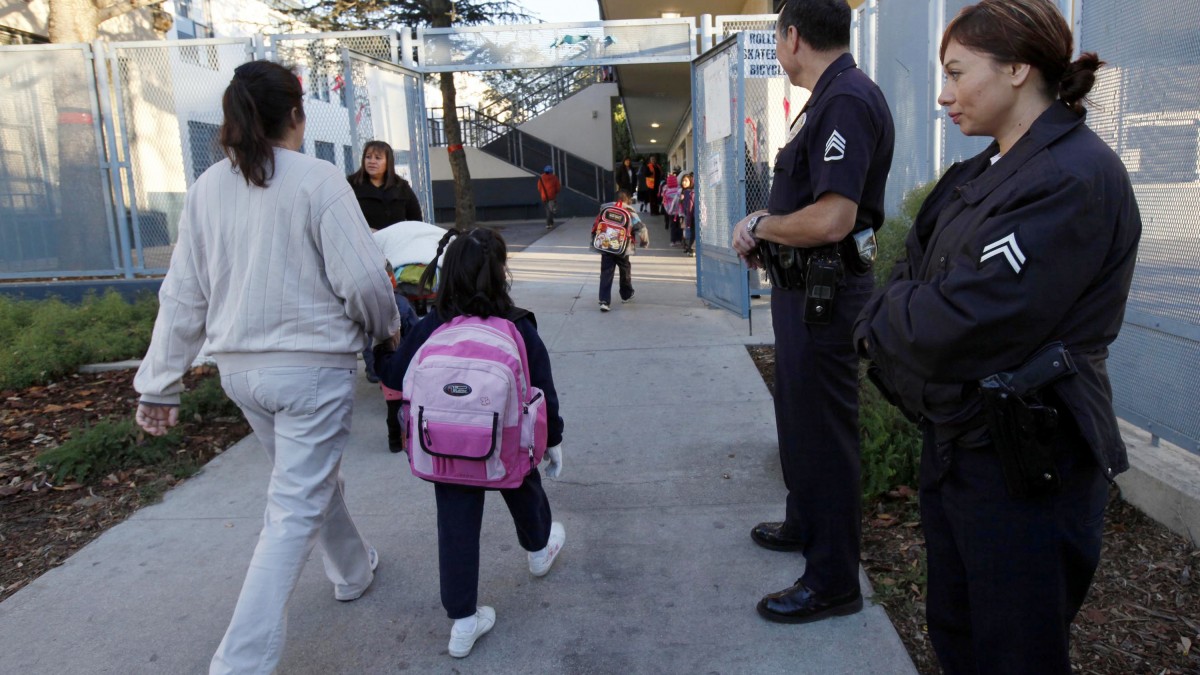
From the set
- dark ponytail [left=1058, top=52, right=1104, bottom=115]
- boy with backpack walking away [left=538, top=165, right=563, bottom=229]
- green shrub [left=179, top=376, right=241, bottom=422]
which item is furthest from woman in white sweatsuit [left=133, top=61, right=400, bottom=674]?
boy with backpack walking away [left=538, top=165, right=563, bottom=229]

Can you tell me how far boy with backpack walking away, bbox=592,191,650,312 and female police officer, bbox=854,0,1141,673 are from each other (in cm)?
692

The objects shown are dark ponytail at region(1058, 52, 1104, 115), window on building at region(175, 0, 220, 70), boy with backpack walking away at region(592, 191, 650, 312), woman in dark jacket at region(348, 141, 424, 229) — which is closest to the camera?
dark ponytail at region(1058, 52, 1104, 115)

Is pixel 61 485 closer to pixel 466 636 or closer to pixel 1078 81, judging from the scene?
pixel 466 636

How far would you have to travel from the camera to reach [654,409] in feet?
18.4

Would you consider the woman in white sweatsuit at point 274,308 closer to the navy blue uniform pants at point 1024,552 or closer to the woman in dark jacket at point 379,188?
the navy blue uniform pants at point 1024,552

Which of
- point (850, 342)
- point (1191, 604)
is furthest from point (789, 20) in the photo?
point (1191, 604)

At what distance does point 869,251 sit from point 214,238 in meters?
2.14

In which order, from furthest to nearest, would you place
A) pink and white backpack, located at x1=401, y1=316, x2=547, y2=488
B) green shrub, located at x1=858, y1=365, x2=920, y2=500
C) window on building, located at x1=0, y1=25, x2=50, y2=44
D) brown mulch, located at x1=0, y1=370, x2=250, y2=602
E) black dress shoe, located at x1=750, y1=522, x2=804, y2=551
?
1. window on building, located at x1=0, y1=25, x2=50, y2=44
2. brown mulch, located at x1=0, y1=370, x2=250, y2=602
3. green shrub, located at x1=858, y1=365, x2=920, y2=500
4. black dress shoe, located at x1=750, y1=522, x2=804, y2=551
5. pink and white backpack, located at x1=401, y1=316, x2=547, y2=488

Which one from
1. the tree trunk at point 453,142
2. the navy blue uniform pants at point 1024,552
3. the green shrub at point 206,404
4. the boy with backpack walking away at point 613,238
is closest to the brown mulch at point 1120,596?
the navy blue uniform pants at point 1024,552

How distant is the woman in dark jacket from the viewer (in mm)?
5832

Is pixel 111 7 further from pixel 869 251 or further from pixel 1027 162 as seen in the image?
pixel 1027 162

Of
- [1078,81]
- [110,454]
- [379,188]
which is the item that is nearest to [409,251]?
[379,188]

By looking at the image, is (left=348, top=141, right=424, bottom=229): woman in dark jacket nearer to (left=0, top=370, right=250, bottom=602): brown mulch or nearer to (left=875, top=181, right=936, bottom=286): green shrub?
(left=0, top=370, right=250, bottom=602): brown mulch

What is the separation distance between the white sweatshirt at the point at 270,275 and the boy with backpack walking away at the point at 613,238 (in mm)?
6039
